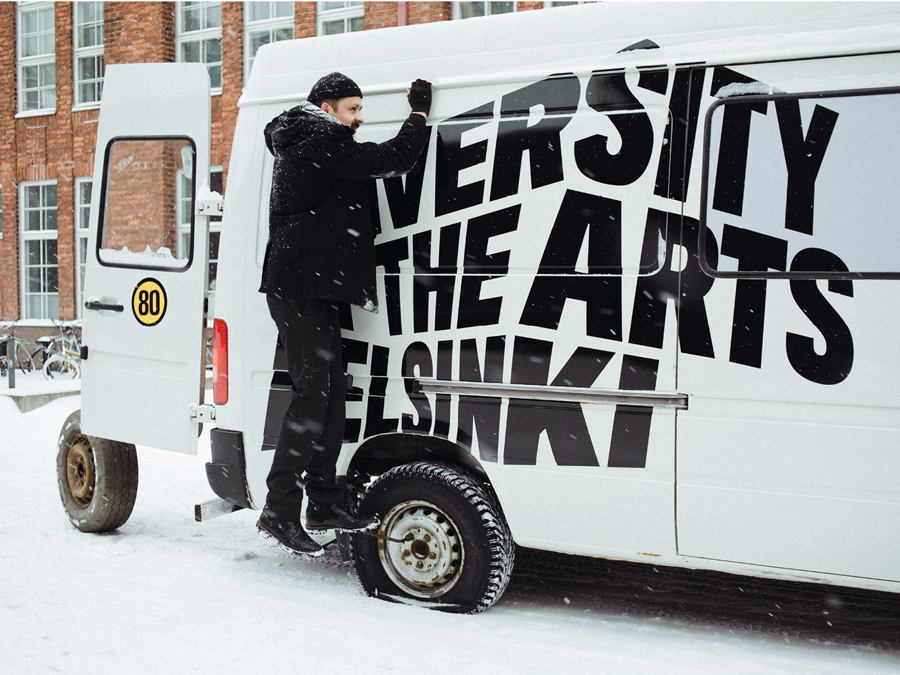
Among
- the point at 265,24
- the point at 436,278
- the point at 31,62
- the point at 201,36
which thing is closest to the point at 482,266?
the point at 436,278

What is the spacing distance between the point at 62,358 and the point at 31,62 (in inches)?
277

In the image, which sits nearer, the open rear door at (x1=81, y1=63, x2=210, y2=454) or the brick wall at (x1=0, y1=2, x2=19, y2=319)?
the open rear door at (x1=81, y1=63, x2=210, y2=454)

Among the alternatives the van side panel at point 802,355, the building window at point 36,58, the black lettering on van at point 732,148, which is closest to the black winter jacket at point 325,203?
the black lettering on van at point 732,148

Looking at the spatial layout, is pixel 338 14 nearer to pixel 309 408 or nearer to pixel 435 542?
Result: pixel 309 408

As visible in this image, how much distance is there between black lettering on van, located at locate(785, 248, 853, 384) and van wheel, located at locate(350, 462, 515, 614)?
141 cm

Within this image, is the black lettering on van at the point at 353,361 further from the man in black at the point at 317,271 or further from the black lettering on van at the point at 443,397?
the black lettering on van at the point at 443,397

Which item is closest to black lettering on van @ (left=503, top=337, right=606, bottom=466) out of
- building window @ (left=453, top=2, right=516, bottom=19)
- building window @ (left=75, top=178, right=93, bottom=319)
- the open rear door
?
the open rear door

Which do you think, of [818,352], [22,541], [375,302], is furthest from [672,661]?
[22,541]

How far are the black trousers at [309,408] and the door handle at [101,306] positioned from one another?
129cm

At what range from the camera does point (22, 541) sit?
4645 mm

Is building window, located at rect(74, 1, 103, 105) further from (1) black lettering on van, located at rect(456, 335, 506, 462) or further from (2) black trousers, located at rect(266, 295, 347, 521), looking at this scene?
(1) black lettering on van, located at rect(456, 335, 506, 462)

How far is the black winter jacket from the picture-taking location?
11.5ft

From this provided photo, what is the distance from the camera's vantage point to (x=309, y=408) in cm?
363

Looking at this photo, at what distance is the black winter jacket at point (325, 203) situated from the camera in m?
3.50
